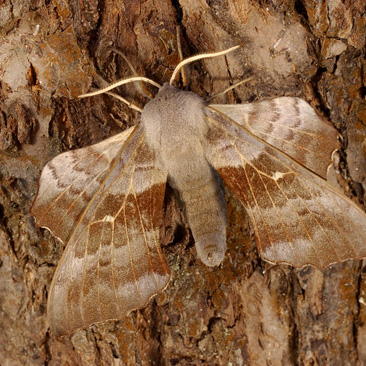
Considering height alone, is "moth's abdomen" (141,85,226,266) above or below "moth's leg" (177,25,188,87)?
below

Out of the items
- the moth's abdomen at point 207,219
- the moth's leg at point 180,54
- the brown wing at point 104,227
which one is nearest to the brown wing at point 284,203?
the moth's abdomen at point 207,219

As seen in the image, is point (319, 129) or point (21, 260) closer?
point (319, 129)

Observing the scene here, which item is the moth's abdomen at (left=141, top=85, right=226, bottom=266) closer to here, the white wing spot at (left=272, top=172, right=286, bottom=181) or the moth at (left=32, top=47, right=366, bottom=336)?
the moth at (left=32, top=47, right=366, bottom=336)

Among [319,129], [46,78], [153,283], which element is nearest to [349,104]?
[319,129]

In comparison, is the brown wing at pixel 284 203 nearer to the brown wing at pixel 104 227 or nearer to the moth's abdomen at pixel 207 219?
the moth's abdomen at pixel 207 219

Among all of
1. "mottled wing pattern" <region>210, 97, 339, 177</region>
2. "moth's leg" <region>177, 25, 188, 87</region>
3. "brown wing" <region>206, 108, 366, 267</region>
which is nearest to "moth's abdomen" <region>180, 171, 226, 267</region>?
"brown wing" <region>206, 108, 366, 267</region>

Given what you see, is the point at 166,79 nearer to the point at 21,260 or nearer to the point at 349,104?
the point at 349,104

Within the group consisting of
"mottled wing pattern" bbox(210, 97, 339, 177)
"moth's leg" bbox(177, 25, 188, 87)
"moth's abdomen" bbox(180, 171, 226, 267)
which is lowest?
"moth's abdomen" bbox(180, 171, 226, 267)

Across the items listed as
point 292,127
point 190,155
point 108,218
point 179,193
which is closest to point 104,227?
point 108,218
